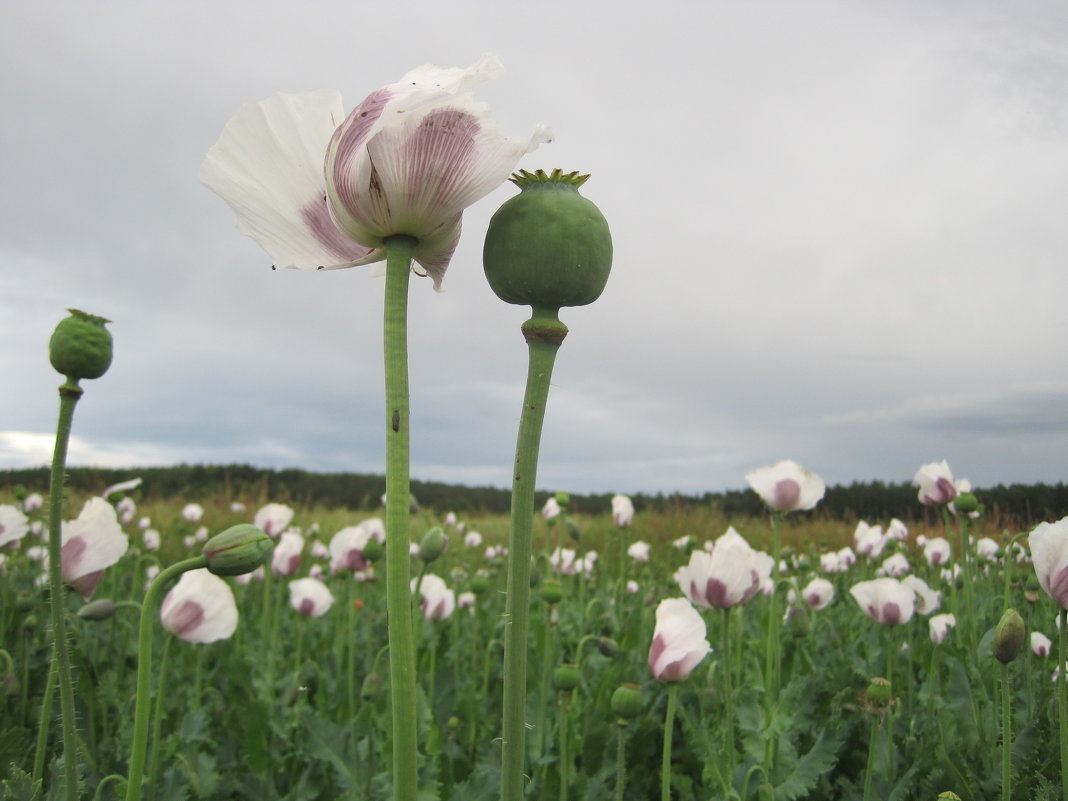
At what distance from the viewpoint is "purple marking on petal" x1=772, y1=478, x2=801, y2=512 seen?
7.86 feet

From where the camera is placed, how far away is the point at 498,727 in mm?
2703

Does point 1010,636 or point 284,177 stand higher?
point 284,177

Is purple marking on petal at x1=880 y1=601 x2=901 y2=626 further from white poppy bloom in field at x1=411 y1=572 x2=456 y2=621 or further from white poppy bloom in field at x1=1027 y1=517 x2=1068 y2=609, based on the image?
white poppy bloom in field at x1=411 y1=572 x2=456 y2=621

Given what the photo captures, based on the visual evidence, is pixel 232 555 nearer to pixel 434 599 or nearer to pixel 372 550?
pixel 372 550

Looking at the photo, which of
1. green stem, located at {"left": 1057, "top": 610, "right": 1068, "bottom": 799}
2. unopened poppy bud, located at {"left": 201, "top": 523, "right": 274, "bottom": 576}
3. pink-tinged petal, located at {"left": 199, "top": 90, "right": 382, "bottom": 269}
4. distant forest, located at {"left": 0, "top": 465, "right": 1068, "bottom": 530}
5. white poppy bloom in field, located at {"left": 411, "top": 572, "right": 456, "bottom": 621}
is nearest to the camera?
pink-tinged petal, located at {"left": 199, "top": 90, "right": 382, "bottom": 269}

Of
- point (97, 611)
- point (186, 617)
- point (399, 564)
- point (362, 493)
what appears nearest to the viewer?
point (399, 564)

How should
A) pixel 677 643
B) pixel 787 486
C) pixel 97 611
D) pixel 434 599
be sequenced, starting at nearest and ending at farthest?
A: pixel 677 643, pixel 97 611, pixel 787 486, pixel 434 599

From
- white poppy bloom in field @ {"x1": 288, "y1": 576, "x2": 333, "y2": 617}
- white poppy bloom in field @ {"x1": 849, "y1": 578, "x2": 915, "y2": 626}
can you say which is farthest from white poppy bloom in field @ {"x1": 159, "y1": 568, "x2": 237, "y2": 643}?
white poppy bloom in field @ {"x1": 849, "y1": 578, "x2": 915, "y2": 626}

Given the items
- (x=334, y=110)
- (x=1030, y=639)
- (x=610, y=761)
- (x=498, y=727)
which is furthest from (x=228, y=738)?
(x=1030, y=639)

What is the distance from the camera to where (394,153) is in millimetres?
756

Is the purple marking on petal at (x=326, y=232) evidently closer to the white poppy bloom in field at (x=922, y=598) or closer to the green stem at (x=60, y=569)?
the green stem at (x=60, y=569)

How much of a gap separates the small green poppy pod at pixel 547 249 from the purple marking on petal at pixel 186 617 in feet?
5.40

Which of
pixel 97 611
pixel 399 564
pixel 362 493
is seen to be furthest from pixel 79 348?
pixel 362 493

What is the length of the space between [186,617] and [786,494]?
5.58 ft
